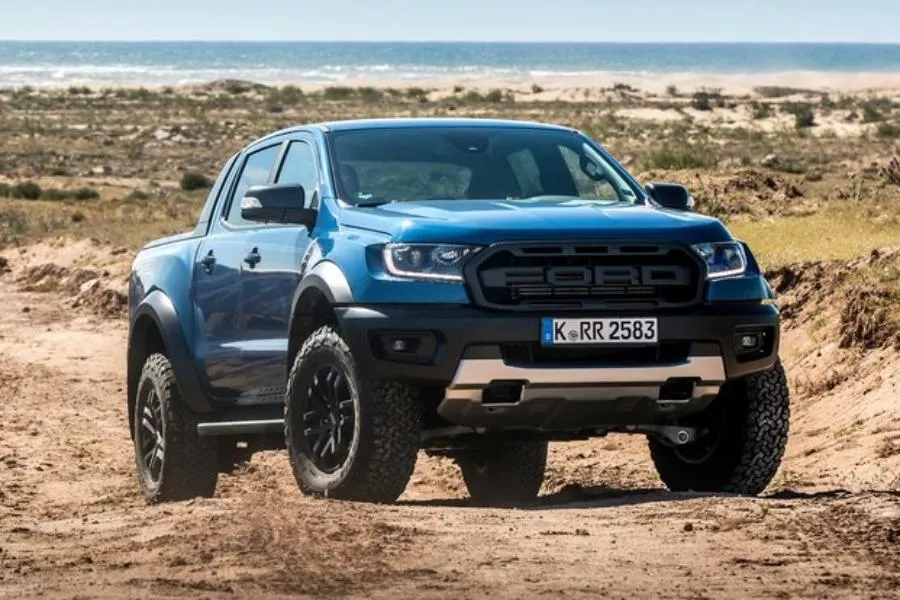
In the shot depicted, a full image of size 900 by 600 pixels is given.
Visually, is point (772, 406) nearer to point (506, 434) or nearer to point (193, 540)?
point (506, 434)

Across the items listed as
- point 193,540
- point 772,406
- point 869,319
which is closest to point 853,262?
point 869,319

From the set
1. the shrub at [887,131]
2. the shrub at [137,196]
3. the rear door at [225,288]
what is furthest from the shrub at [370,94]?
the rear door at [225,288]

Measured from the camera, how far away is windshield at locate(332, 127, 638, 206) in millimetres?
9109

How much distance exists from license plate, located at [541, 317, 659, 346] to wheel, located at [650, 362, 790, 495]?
0.84 meters

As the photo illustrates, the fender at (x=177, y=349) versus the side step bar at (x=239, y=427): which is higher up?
the fender at (x=177, y=349)

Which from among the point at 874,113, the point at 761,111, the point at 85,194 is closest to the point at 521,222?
the point at 85,194

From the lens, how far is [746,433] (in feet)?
28.7

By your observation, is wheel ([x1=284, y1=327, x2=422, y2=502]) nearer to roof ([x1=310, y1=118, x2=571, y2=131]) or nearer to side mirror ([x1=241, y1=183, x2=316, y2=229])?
side mirror ([x1=241, y1=183, x2=316, y2=229])

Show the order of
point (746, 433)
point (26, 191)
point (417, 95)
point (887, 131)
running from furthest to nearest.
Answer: point (417, 95)
point (887, 131)
point (26, 191)
point (746, 433)

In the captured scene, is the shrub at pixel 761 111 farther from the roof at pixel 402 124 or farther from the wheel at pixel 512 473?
the roof at pixel 402 124

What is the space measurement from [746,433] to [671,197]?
3.95ft

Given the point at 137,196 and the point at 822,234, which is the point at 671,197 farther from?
the point at 137,196

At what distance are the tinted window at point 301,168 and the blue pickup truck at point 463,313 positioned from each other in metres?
0.02

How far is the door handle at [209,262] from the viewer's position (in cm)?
985
